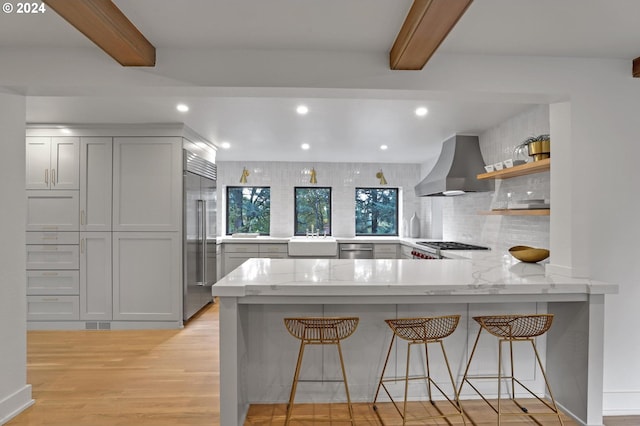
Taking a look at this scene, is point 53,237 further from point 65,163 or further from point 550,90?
point 550,90

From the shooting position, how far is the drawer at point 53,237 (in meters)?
4.21

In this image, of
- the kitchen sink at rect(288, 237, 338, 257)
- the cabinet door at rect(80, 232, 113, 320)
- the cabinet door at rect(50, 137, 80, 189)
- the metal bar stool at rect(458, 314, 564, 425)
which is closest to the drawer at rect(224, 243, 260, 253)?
the kitchen sink at rect(288, 237, 338, 257)

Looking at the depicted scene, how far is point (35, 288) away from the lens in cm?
424

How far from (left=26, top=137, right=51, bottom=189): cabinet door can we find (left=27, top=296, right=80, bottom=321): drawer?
4.27 ft

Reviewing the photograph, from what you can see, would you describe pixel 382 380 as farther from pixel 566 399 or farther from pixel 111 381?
pixel 111 381

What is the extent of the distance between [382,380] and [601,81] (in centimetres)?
252

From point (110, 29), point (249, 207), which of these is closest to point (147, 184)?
point (110, 29)

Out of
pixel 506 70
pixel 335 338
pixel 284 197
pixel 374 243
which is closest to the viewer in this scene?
pixel 335 338

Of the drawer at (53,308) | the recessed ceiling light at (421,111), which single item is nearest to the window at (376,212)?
the recessed ceiling light at (421,111)

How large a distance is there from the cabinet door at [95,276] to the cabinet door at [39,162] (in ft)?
2.49

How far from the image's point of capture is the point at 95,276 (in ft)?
13.9

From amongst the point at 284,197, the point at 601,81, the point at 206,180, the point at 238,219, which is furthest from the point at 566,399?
the point at 238,219

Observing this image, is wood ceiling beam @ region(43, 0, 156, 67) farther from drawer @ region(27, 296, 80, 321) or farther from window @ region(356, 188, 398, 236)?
window @ region(356, 188, 398, 236)

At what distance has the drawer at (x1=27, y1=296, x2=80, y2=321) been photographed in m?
4.23
